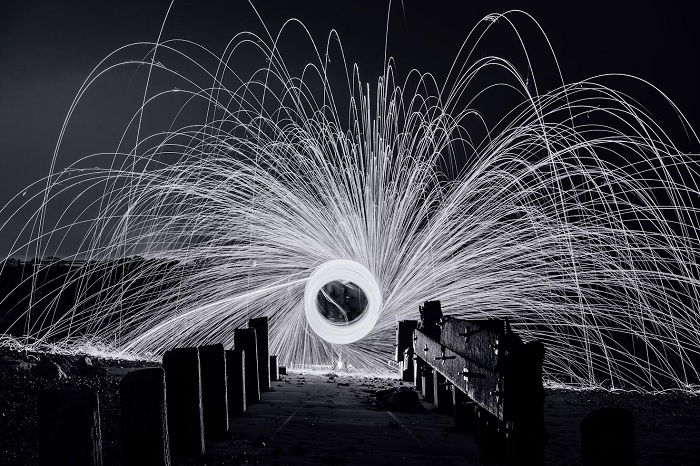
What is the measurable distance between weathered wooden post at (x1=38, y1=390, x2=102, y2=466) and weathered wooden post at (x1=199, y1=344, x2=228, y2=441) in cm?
203

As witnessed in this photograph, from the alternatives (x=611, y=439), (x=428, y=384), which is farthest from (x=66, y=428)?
(x=428, y=384)

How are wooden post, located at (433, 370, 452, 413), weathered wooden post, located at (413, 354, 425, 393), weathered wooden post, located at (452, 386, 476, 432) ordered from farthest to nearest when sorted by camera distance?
weathered wooden post, located at (413, 354, 425, 393)
wooden post, located at (433, 370, 452, 413)
weathered wooden post, located at (452, 386, 476, 432)

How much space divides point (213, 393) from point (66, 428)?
7.04ft

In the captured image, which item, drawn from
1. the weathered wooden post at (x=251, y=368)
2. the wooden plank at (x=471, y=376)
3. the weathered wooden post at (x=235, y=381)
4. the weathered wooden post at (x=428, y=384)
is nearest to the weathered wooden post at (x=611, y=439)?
the wooden plank at (x=471, y=376)

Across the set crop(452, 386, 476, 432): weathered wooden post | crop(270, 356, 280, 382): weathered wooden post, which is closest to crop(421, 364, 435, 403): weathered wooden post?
crop(452, 386, 476, 432): weathered wooden post

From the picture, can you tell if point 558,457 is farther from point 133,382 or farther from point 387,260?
point 387,260

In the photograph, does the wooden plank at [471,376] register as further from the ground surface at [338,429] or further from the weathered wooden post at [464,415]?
the ground surface at [338,429]

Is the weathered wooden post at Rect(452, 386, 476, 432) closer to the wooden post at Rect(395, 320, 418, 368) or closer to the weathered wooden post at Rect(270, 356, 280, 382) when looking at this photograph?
the wooden post at Rect(395, 320, 418, 368)

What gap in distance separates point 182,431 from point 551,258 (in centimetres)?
883

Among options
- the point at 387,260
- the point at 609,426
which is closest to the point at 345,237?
the point at 387,260

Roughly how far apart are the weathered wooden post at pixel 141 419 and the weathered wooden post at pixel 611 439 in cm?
223

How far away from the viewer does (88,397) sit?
283 centimetres

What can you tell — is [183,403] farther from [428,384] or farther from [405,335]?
[405,335]

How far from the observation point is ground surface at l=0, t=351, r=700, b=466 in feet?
14.5
